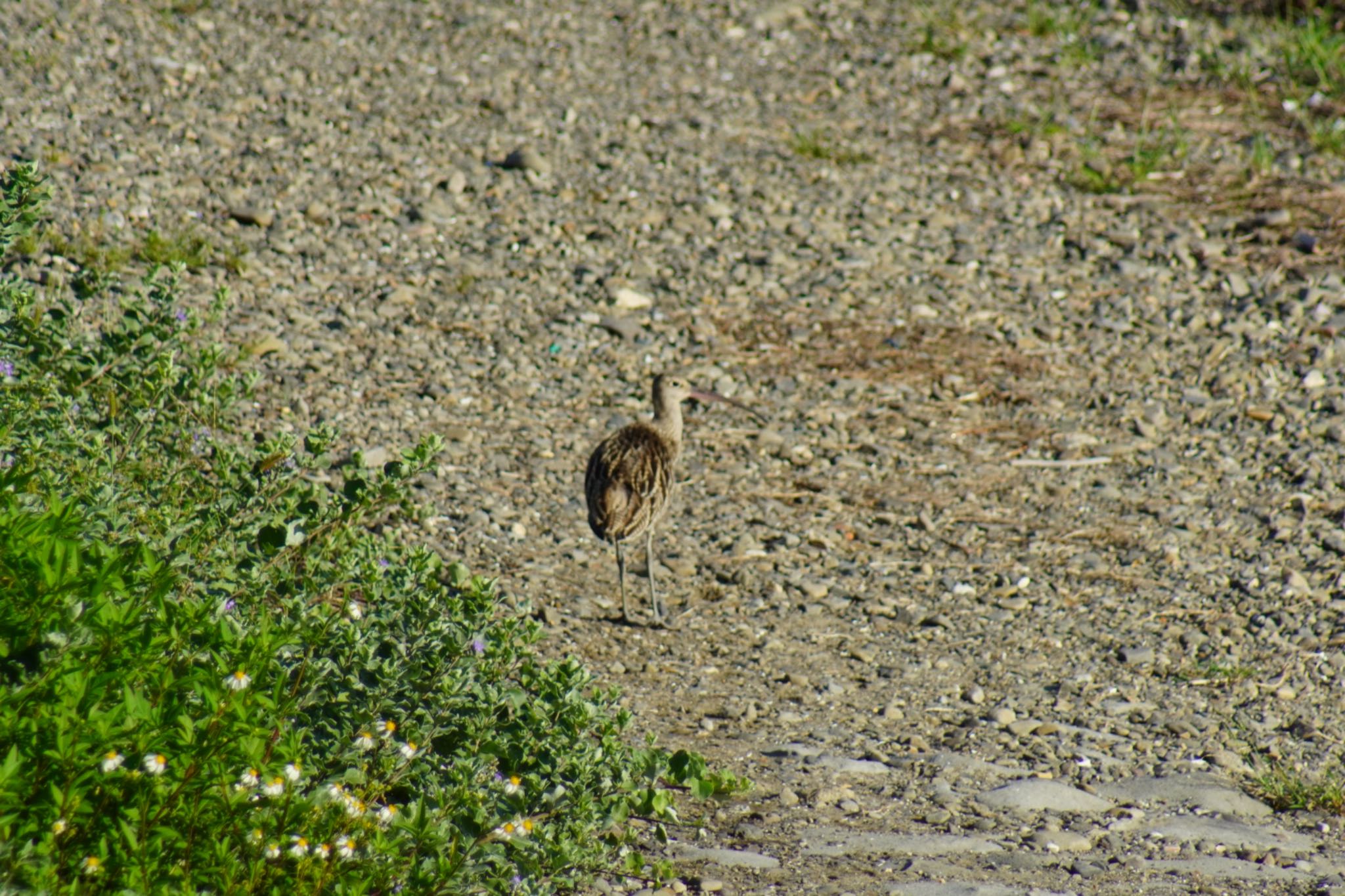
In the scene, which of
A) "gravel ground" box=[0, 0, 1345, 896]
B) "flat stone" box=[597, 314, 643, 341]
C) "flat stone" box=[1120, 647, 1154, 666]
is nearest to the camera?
"gravel ground" box=[0, 0, 1345, 896]

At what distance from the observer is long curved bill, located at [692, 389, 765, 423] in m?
7.91

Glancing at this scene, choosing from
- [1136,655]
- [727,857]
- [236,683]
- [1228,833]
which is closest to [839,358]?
[1136,655]

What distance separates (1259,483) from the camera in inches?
317

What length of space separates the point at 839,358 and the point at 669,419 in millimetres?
1872

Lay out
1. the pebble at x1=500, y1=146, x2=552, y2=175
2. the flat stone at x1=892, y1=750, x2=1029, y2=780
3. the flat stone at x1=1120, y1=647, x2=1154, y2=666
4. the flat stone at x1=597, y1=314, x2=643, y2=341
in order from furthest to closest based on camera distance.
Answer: the pebble at x1=500, y1=146, x2=552, y2=175
the flat stone at x1=597, y1=314, x2=643, y2=341
the flat stone at x1=1120, y1=647, x2=1154, y2=666
the flat stone at x1=892, y1=750, x2=1029, y2=780

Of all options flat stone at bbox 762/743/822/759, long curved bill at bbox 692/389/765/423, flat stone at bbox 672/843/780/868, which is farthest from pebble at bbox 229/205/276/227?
flat stone at bbox 672/843/780/868

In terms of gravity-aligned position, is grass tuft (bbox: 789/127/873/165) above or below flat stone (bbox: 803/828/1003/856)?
above

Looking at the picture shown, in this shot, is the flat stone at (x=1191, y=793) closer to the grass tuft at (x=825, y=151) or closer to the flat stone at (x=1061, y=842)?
the flat stone at (x=1061, y=842)

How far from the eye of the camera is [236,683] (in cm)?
320

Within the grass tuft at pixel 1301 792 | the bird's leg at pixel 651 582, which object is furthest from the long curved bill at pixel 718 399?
the grass tuft at pixel 1301 792

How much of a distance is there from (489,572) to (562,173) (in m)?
4.93

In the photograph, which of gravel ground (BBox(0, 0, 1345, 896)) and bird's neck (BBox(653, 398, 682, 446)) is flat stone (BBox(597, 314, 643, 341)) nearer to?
gravel ground (BBox(0, 0, 1345, 896))

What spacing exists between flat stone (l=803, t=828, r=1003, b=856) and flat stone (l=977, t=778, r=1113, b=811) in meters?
0.39

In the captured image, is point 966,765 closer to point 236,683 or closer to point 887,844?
point 887,844
